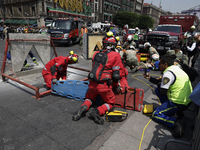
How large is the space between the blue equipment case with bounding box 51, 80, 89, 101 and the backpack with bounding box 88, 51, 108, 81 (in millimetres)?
900

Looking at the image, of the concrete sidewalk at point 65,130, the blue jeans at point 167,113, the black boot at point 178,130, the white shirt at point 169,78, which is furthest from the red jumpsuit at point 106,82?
the black boot at point 178,130

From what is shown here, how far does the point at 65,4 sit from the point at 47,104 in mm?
41774

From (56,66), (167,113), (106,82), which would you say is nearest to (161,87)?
(167,113)

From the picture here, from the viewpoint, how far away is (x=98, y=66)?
314cm

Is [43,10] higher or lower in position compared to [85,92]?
higher

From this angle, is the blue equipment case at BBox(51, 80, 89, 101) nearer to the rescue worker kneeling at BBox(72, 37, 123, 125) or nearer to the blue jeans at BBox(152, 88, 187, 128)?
the rescue worker kneeling at BBox(72, 37, 123, 125)

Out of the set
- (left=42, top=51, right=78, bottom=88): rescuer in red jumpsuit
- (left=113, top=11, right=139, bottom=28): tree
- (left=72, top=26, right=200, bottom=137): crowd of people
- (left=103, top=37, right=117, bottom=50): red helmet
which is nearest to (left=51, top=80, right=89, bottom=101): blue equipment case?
(left=42, top=51, right=78, bottom=88): rescuer in red jumpsuit

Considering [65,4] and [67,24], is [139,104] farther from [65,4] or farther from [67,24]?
[65,4]

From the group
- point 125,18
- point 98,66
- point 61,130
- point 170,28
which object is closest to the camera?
point 61,130

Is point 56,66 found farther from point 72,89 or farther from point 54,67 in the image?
point 72,89

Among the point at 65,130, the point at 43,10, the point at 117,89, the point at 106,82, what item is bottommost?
the point at 65,130

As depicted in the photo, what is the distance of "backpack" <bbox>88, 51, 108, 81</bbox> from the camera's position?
308 cm

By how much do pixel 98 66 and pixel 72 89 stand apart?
4.45 feet

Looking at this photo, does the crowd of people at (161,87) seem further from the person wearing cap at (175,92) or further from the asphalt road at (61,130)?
the asphalt road at (61,130)
